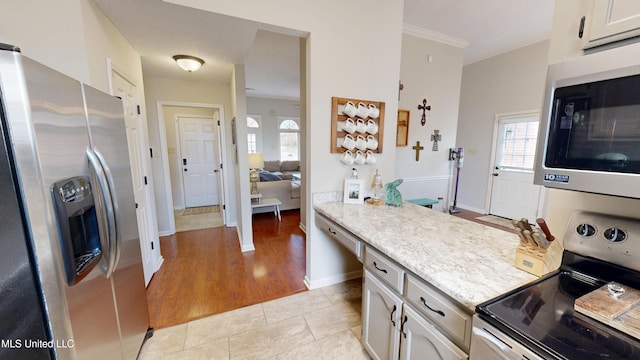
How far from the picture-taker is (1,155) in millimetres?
758

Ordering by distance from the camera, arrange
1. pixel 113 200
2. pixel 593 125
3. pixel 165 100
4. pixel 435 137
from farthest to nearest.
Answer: pixel 435 137 → pixel 165 100 → pixel 113 200 → pixel 593 125

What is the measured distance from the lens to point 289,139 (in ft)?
25.5

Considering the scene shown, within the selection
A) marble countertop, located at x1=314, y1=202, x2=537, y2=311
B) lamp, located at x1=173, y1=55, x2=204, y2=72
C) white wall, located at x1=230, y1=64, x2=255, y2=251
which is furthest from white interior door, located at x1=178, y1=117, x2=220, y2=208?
marble countertop, located at x1=314, y1=202, x2=537, y2=311

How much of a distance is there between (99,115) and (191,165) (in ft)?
13.8

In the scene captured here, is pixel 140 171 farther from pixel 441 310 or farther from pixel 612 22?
pixel 612 22

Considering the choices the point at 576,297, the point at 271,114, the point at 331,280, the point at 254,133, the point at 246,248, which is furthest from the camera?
the point at 271,114

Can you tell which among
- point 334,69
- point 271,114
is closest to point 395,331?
point 334,69

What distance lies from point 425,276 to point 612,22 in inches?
40.0

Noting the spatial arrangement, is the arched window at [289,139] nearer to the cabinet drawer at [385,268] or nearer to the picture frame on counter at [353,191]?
the picture frame on counter at [353,191]

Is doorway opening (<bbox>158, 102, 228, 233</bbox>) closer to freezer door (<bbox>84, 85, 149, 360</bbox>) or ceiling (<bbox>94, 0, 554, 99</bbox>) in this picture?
ceiling (<bbox>94, 0, 554, 99</bbox>)

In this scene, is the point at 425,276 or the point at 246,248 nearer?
the point at 425,276

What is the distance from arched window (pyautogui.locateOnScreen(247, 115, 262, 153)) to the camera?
7.11 m

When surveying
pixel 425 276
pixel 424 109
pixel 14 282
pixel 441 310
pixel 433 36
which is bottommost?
pixel 441 310

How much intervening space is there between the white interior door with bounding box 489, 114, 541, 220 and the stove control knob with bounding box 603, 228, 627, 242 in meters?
4.30
